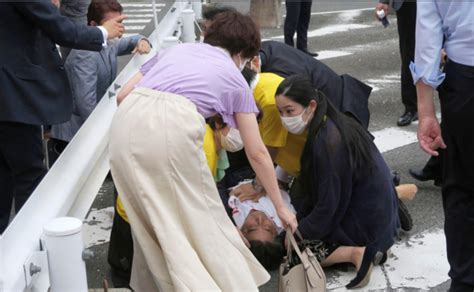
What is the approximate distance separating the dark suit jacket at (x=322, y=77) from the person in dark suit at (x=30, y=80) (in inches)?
53.8

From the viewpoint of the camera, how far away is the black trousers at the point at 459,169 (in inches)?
119

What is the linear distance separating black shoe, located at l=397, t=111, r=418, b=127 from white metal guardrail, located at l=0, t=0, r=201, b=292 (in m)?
2.78

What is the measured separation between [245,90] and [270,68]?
1421mm

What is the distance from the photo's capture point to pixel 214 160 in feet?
12.8

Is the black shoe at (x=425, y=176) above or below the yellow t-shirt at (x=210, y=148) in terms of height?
below

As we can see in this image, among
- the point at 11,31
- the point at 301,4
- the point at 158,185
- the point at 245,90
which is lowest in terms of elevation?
the point at 301,4

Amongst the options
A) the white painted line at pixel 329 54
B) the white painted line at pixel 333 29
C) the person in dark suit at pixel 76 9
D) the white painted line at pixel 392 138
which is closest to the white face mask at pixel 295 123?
the person in dark suit at pixel 76 9

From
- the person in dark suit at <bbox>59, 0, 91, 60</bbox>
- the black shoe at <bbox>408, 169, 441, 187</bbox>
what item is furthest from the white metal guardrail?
the black shoe at <bbox>408, 169, 441, 187</bbox>

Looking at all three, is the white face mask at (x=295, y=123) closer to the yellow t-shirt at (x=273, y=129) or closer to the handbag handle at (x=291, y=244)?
the yellow t-shirt at (x=273, y=129)

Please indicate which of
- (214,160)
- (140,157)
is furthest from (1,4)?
(214,160)

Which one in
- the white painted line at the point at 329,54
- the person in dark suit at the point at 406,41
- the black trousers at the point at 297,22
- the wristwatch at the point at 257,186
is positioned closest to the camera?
the wristwatch at the point at 257,186

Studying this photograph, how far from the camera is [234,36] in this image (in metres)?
3.49

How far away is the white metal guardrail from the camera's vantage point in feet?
7.73

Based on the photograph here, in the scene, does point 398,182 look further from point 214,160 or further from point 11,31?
point 11,31
